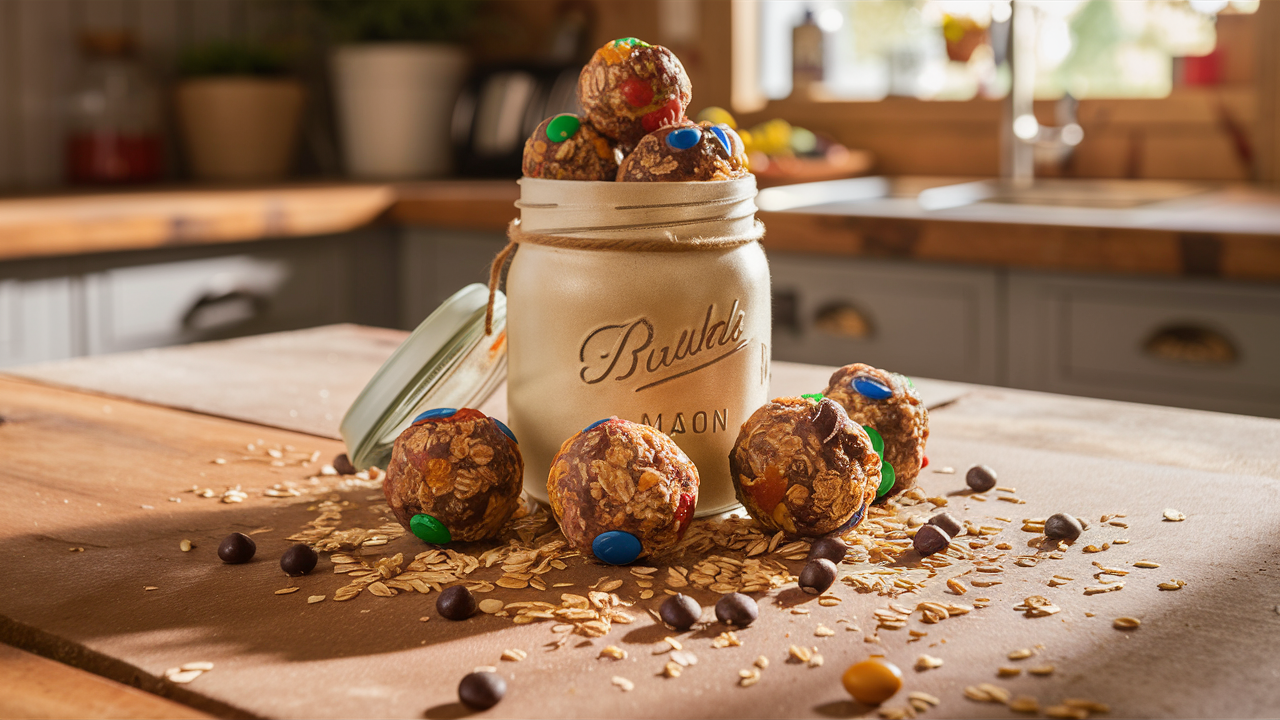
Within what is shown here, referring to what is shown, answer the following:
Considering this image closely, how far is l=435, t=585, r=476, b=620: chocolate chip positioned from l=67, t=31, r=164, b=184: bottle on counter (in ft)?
8.68

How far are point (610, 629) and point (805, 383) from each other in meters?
0.59

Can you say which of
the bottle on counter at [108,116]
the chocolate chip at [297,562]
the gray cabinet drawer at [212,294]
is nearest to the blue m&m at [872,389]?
the chocolate chip at [297,562]

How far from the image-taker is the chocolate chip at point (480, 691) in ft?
1.61

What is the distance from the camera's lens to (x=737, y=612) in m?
0.58

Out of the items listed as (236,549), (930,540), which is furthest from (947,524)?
(236,549)

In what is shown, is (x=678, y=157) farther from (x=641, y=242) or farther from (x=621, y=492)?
(x=621, y=492)

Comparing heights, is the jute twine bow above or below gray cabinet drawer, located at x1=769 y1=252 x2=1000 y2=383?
above

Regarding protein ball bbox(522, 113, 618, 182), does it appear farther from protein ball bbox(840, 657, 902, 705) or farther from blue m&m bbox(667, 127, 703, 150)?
protein ball bbox(840, 657, 902, 705)

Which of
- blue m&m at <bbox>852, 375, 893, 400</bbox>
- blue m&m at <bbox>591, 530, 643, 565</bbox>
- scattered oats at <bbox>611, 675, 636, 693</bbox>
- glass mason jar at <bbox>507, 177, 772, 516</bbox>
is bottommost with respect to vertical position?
scattered oats at <bbox>611, 675, 636, 693</bbox>

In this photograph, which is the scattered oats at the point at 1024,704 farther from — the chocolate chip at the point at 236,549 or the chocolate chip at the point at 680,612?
the chocolate chip at the point at 236,549

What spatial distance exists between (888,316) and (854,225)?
0.16m

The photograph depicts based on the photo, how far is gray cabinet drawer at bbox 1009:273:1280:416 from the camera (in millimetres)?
1663

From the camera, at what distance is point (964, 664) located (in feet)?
1.73

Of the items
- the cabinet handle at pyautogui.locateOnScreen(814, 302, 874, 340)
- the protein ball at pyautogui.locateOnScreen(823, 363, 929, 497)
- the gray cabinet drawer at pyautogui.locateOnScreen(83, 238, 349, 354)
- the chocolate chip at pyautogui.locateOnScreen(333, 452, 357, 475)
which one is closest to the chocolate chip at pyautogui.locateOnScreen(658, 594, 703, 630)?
the protein ball at pyautogui.locateOnScreen(823, 363, 929, 497)
